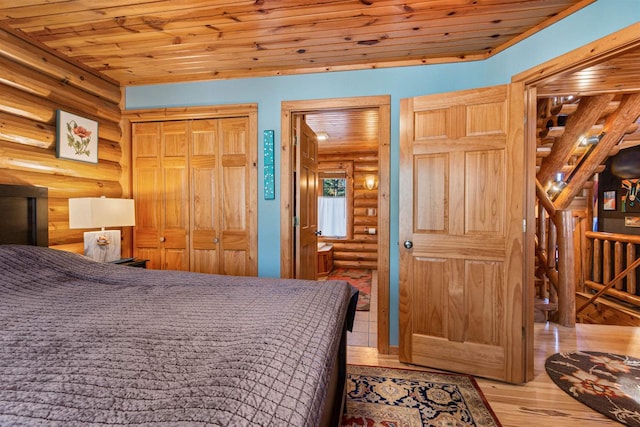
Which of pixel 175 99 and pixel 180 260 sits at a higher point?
pixel 175 99

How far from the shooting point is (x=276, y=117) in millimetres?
2811

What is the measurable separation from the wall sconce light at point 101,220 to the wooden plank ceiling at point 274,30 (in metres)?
1.25

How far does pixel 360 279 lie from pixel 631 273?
4101 millimetres

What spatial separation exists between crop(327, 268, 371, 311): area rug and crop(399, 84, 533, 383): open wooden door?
154 centimetres

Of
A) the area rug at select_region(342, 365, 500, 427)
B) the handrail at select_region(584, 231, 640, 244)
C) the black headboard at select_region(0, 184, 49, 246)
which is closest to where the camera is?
the area rug at select_region(342, 365, 500, 427)

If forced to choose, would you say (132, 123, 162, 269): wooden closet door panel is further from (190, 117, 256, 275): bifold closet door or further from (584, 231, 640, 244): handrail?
(584, 231, 640, 244): handrail

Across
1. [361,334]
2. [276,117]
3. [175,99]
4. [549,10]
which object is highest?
[549,10]

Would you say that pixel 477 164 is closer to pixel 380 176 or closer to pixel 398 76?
pixel 380 176

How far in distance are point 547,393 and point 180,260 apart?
3207 mm

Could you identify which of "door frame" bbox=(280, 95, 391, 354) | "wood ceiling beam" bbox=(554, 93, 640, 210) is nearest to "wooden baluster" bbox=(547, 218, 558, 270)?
"wood ceiling beam" bbox=(554, 93, 640, 210)

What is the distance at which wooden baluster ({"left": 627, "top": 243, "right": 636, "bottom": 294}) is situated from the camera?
4.30 m

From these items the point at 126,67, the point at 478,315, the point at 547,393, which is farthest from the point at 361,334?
the point at 126,67

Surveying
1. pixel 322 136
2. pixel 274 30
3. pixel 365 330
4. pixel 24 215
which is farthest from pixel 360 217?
pixel 24 215

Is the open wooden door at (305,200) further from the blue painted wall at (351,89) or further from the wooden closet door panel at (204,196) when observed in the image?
the wooden closet door panel at (204,196)
